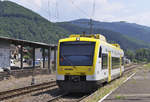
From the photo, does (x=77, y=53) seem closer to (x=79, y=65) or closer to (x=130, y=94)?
(x=79, y=65)

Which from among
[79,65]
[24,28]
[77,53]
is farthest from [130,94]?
[24,28]

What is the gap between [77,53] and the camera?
1372cm

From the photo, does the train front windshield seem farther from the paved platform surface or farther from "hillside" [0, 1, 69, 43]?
"hillside" [0, 1, 69, 43]

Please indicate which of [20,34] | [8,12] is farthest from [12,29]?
[8,12]

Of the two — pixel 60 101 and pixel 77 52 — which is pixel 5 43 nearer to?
pixel 77 52

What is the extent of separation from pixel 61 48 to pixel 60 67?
106cm

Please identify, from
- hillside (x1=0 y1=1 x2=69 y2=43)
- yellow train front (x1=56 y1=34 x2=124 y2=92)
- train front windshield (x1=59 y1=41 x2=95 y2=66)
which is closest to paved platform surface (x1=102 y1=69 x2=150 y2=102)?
yellow train front (x1=56 y1=34 x2=124 y2=92)

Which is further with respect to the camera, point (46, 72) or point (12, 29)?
point (12, 29)

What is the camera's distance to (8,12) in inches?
7781

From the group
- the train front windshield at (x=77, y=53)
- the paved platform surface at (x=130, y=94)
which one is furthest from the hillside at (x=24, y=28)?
the train front windshield at (x=77, y=53)

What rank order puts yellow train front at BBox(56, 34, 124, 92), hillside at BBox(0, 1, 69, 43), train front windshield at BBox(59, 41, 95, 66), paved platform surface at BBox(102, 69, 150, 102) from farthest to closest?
hillside at BBox(0, 1, 69, 43) < train front windshield at BBox(59, 41, 95, 66) < yellow train front at BBox(56, 34, 124, 92) < paved platform surface at BBox(102, 69, 150, 102)

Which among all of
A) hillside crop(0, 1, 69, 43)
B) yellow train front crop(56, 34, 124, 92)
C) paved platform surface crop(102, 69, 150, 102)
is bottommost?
paved platform surface crop(102, 69, 150, 102)

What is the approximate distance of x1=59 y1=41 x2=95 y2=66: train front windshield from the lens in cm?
1348

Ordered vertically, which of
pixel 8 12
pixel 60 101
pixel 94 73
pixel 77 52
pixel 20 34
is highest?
pixel 8 12
